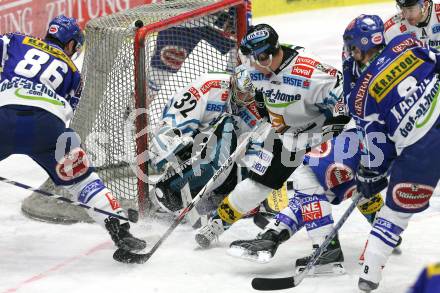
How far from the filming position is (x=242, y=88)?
15.6 feet

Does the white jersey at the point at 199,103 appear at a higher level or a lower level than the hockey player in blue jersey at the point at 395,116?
lower

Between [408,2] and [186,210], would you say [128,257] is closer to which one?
[186,210]

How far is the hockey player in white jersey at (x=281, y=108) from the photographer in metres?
4.18

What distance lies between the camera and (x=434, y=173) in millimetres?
3576

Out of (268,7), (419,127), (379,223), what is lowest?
(268,7)

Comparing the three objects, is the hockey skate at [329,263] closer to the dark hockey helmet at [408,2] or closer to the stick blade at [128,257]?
the stick blade at [128,257]

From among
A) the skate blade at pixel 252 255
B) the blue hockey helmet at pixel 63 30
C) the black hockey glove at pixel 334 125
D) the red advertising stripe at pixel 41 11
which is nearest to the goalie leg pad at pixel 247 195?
the skate blade at pixel 252 255

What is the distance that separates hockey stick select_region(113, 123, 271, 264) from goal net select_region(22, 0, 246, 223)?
0.48m

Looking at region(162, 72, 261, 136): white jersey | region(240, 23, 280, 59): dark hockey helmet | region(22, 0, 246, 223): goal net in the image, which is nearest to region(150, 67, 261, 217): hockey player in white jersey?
region(162, 72, 261, 136): white jersey

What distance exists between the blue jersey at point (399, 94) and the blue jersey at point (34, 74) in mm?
1334

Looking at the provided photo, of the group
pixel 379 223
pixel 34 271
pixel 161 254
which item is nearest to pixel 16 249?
pixel 34 271

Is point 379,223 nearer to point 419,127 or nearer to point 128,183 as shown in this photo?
point 419,127

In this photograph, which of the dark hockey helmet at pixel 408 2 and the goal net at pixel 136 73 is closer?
the goal net at pixel 136 73

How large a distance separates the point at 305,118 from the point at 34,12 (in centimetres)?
425
